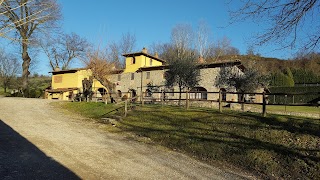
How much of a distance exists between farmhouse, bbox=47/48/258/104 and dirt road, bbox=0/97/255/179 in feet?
78.1

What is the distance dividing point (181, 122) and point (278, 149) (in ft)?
15.1

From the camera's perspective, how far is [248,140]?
8008mm

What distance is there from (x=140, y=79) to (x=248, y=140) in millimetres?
32757

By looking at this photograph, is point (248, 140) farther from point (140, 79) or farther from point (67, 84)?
point (67, 84)

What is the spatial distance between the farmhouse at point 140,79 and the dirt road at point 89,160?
23810 millimetres

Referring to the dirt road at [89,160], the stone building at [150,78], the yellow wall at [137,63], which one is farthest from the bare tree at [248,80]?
the dirt road at [89,160]

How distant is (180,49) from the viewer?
43125mm

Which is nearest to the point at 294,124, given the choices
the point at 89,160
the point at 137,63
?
the point at 89,160

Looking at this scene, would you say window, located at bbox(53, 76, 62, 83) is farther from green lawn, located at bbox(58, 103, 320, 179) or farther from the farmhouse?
green lawn, located at bbox(58, 103, 320, 179)

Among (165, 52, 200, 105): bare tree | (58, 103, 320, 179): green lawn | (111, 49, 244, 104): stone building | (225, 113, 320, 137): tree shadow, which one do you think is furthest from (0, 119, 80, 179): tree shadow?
(111, 49, 244, 104): stone building

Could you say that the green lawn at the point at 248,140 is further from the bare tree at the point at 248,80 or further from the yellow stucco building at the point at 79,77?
the yellow stucco building at the point at 79,77

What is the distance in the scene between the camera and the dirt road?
528cm

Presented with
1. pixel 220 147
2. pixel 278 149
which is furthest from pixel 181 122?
pixel 278 149

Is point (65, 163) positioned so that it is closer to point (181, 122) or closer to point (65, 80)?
point (181, 122)
